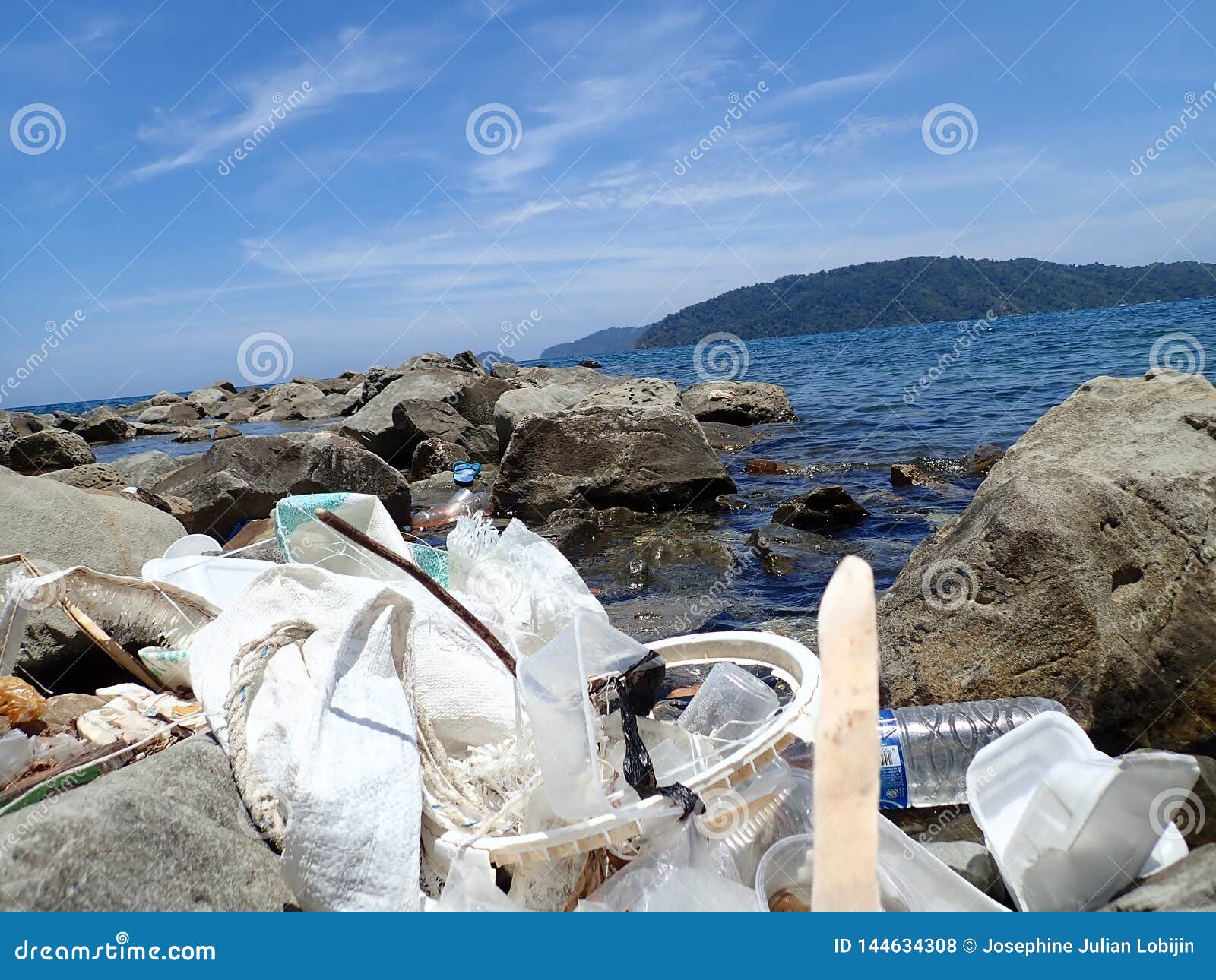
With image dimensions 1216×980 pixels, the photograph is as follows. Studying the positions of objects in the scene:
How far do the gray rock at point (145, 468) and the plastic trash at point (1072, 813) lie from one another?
1312cm

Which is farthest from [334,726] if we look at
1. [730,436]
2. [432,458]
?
[730,436]

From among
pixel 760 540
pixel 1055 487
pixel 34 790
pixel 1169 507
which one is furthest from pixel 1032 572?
pixel 760 540

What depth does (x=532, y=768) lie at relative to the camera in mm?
2295

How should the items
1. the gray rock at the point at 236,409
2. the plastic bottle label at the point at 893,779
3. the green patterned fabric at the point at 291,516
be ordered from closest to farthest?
the plastic bottle label at the point at 893,779 → the green patterned fabric at the point at 291,516 → the gray rock at the point at 236,409

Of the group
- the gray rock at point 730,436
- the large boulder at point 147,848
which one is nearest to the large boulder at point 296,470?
the gray rock at point 730,436

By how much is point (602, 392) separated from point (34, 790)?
925 cm

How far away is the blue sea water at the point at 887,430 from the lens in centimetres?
699

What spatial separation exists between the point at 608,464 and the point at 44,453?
50.3 feet

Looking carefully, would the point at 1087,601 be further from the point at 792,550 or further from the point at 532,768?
the point at 792,550

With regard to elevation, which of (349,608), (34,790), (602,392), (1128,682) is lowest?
(1128,682)

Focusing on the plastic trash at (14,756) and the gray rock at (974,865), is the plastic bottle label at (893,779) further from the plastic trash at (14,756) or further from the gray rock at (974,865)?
the plastic trash at (14,756)

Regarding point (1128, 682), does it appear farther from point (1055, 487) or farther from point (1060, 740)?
point (1060, 740)

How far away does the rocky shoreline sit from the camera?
3.24 metres

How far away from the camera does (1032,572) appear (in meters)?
3.46
